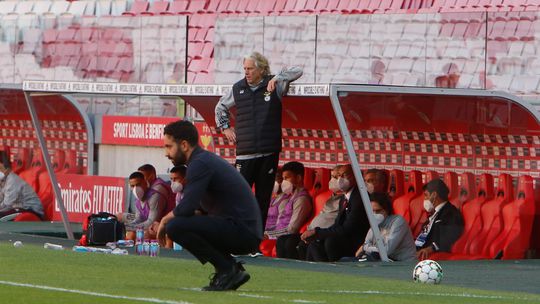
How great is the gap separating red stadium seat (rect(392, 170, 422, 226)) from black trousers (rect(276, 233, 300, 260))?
1133mm

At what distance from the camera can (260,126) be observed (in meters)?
14.8

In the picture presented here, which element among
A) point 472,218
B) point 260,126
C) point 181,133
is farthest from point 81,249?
point 181,133

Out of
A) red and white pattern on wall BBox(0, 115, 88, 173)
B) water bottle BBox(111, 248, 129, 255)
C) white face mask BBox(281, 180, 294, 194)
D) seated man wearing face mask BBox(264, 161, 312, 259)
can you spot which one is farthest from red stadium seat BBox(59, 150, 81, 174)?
water bottle BBox(111, 248, 129, 255)

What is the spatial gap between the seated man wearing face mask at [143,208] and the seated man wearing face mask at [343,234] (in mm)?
2990

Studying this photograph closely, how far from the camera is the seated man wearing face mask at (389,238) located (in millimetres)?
15188

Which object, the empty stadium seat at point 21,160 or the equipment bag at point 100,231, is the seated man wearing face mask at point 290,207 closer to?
the equipment bag at point 100,231

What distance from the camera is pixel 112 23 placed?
2636 centimetres

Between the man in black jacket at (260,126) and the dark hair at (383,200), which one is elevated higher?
the man in black jacket at (260,126)

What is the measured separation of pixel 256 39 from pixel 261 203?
8.12m

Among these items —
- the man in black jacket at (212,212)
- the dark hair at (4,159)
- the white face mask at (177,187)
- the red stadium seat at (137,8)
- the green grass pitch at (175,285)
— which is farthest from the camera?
the red stadium seat at (137,8)

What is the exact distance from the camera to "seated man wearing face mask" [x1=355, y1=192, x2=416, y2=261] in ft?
49.8

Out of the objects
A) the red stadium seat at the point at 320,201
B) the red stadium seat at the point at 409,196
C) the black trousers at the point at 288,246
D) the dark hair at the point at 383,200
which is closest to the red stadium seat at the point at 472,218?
the red stadium seat at the point at 409,196

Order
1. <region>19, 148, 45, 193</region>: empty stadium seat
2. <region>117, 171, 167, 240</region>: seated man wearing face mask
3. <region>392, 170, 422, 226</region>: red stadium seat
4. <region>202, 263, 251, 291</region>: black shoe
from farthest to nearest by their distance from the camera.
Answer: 1. <region>19, 148, 45, 193</region>: empty stadium seat
2. <region>117, 171, 167, 240</region>: seated man wearing face mask
3. <region>392, 170, 422, 226</region>: red stadium seat
4. <region>202, 263, 251, 291</region>: black shoe

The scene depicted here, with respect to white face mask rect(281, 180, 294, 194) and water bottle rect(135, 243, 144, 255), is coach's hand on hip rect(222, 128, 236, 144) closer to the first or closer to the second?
water bottle rect(135, 243, 144, 255)
